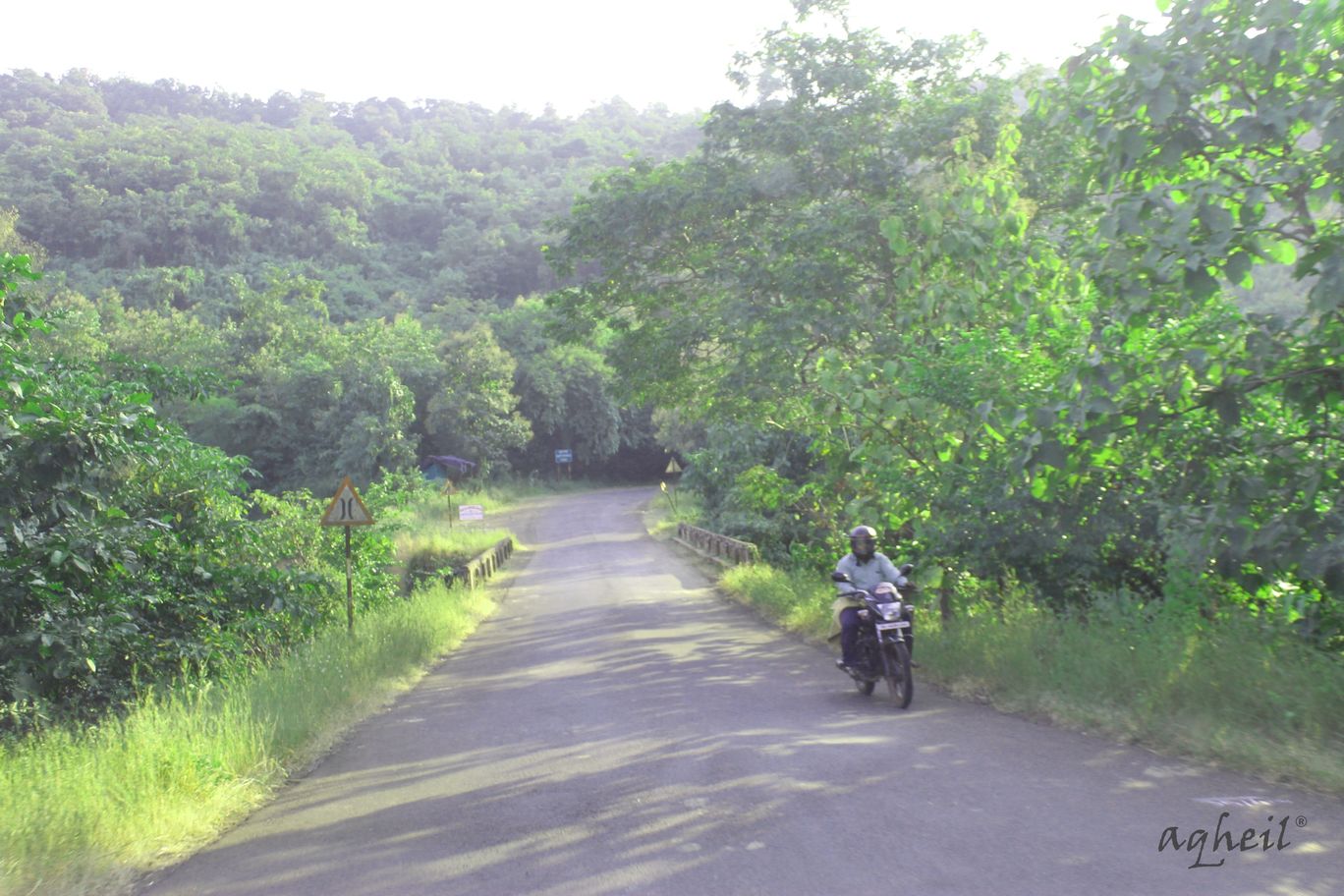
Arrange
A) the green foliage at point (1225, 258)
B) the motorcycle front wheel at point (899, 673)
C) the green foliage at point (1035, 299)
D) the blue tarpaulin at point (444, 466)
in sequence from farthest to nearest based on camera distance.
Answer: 1. the blue tarpaulin at point (444, 466)
2. the motorcycle front wheel at point (899, 673)
3. the green foliage at point (1035, 299)
4. the green foliage at point (1225, 258)

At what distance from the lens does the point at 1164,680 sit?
841cm

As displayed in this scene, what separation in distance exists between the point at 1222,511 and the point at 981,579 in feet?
16.1

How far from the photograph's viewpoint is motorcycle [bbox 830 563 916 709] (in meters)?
9.80

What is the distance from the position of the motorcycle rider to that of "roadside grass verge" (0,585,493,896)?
15.2ft

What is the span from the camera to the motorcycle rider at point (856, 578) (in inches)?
407

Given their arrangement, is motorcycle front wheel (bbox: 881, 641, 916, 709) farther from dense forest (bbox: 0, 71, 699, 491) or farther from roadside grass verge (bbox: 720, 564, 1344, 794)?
dense forest (bbox: 0, 71, 699, 491)

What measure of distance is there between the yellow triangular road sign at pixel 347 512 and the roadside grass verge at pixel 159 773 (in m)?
2.65

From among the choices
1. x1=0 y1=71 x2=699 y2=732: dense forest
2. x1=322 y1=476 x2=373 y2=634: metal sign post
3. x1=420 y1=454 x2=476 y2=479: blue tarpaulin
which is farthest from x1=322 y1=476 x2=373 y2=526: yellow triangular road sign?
x1=420 y1=454 x2=476 y2=479: blue tarpaulin

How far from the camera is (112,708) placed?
38.8ft

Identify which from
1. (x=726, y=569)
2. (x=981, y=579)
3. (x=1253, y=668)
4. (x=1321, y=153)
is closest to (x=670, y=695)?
(x=981, y=579)

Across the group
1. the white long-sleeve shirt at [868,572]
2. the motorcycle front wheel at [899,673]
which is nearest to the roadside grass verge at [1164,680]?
the motorcycle front wheel at [899,673]

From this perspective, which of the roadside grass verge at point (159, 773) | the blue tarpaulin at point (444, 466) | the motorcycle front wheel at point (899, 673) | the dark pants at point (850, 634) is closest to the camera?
the roadside grass verge at point (159, 773)

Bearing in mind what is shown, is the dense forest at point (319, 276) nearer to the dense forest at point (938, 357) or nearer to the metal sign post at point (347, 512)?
the metal sign post at point (347, 512)

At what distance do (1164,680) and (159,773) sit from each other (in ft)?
23.2
